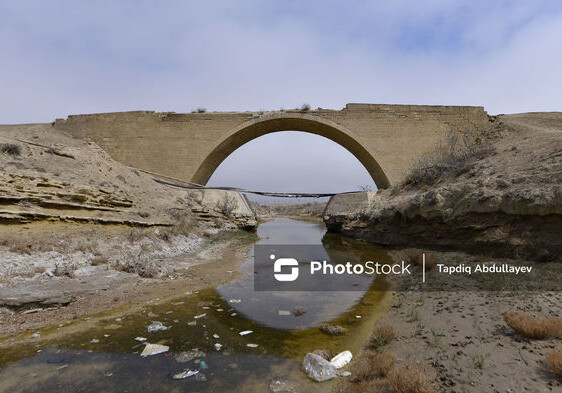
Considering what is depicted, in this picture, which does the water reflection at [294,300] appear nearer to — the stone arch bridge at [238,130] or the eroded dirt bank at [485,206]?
the eroded dirt bank at [485,206]

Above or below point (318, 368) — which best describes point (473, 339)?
above

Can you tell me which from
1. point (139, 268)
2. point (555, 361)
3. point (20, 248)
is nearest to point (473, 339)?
point (555, 361)

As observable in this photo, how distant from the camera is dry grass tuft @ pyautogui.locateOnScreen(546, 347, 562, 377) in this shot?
2318 millimetres

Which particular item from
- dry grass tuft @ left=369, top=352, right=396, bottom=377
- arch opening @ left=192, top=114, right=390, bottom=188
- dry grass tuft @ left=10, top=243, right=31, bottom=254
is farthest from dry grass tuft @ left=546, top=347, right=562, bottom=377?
arch opening @ left=192, top=114, right=390, bottom=188

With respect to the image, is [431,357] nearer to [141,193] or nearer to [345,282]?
[345,282]

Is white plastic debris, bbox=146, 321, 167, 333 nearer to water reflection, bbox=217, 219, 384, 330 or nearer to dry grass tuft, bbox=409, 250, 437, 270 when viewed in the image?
water reflection, bbox=217, 219, 384, 330

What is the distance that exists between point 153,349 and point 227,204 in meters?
10.8

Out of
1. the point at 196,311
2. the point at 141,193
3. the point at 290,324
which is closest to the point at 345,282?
the point at 290,324

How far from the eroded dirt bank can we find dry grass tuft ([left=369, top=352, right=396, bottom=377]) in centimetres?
431

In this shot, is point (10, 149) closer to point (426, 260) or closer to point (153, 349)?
point (153, 349)

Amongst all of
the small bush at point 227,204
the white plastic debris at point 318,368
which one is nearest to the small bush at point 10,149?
the small bush at point 227,204

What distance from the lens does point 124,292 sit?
5.15m

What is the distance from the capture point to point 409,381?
2391 millimetres

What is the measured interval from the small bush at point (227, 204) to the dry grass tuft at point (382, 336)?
35.1ft
